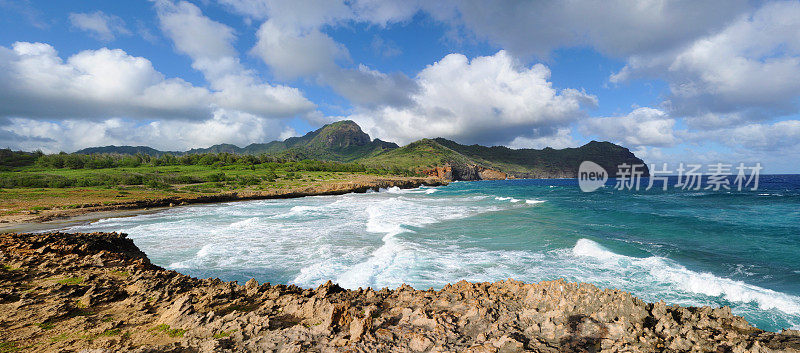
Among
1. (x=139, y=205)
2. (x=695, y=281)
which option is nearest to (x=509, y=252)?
(x=695, y=281)

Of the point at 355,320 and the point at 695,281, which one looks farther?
the point at 695,281


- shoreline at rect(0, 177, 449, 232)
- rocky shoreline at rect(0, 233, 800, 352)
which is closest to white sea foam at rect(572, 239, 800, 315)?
rocky shoreline at rect(0, 233, 800, 352)

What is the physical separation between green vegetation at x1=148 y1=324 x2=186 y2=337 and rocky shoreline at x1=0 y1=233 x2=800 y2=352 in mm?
24

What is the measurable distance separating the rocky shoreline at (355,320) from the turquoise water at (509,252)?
18.2 ft

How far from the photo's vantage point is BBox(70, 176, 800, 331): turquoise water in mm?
11273

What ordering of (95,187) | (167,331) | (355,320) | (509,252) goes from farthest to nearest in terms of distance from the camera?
(95,187) → (509,252) → (167,331) → (355,320)

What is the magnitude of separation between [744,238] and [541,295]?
943 inches

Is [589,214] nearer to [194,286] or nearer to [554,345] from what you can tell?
[554,345]

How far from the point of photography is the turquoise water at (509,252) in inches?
444

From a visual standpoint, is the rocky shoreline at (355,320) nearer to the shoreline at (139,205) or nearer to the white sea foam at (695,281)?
the white sea foam at (695,281)

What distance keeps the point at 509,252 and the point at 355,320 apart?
12.8 meters

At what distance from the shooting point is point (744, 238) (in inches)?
758

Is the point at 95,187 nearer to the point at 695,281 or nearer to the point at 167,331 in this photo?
the point at 167,331

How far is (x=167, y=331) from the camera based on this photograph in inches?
184
